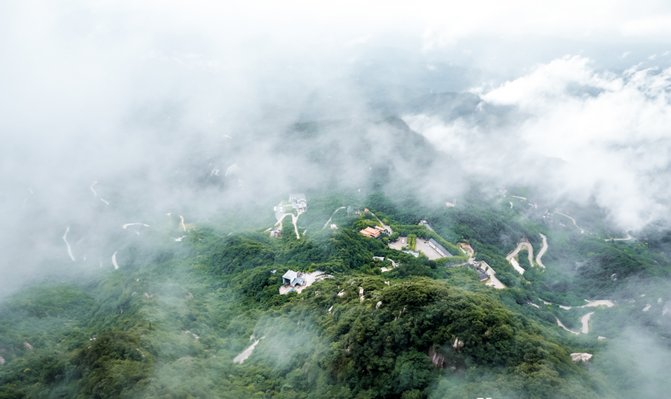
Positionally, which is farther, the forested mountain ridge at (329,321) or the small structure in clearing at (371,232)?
the small structure in clearing at (371,232)

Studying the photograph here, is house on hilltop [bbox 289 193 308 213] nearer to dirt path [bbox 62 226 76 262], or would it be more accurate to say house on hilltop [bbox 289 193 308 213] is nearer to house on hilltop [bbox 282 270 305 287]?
house on hilltop [bbox 282 270 305 287]

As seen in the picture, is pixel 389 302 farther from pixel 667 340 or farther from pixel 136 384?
pixel 667 340

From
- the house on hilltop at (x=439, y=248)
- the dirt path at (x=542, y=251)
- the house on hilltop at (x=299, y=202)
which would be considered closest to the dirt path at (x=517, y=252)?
the dirt path at (x=542, y=251)

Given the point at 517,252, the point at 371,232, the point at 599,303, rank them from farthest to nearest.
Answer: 1. the point at 517,252
2. the point at 371,232
3. the point at 599,303

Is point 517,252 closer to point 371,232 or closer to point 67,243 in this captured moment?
point 371,232

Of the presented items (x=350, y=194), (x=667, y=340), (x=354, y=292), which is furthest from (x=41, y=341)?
(x=667, y=340)

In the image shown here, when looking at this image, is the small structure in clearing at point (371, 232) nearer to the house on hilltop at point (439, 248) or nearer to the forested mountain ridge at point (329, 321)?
the forested mountain ridge at point (329, 321)

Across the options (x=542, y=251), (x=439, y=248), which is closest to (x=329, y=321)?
(x=439, y=248)

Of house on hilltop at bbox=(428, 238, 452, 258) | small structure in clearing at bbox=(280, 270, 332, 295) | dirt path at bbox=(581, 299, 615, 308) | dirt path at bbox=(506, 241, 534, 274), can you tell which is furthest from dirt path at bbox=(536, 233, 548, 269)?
small structure in clearing at bbox=(280, 270, 332, 295)
